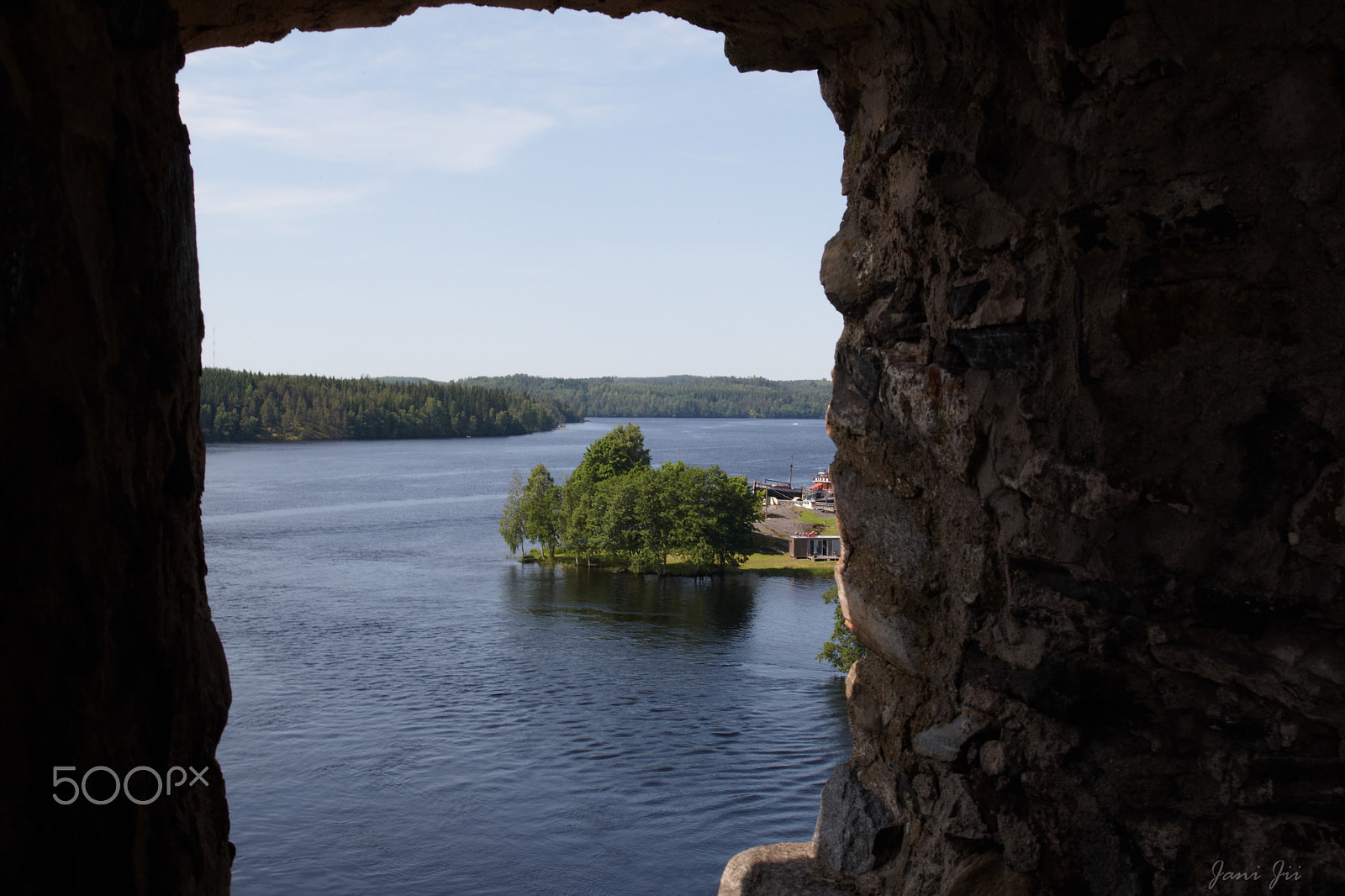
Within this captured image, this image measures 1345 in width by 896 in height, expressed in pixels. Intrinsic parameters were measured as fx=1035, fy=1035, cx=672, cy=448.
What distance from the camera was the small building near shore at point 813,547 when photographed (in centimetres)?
5628

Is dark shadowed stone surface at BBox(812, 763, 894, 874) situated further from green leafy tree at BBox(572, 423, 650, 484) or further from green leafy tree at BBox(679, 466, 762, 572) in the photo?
green leafy tree at BBox(572, 423, 650, 484)

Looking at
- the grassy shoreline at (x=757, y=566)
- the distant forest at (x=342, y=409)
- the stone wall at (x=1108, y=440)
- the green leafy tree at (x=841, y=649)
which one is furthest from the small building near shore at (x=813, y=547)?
the distant forest at (x=342, y=409)

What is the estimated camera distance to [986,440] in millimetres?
4430

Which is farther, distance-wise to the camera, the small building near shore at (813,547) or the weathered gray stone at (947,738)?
the small building near shore at (813,547)

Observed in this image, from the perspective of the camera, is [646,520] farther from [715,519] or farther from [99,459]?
[99,459]

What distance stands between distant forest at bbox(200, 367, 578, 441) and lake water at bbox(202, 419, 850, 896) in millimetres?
68169

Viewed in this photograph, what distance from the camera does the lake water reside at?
68.6ft

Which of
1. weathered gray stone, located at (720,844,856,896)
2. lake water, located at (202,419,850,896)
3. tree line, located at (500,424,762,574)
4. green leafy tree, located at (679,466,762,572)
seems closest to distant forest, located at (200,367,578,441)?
tree line, located at (500,424,762,574)

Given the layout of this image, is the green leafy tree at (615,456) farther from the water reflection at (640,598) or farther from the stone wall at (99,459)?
the stone wall at (99,459)

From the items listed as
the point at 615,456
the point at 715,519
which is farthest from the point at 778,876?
the point at 615,456

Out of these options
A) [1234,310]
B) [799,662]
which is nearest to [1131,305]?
[1234,310]

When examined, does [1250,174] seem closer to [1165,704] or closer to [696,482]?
[1165,704]

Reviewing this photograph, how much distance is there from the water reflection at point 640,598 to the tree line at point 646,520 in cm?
113

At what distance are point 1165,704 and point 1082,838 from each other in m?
0.63
